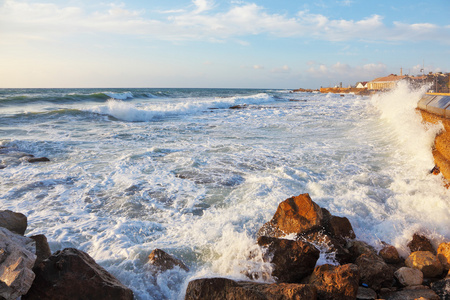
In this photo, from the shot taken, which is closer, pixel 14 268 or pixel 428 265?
pixel 14 268

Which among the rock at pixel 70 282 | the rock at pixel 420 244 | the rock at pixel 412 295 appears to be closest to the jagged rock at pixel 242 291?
the rock at pixel 70 282

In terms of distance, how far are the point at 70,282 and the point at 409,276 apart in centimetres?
306

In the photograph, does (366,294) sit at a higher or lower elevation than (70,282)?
lower

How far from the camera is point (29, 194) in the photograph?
18.4ft

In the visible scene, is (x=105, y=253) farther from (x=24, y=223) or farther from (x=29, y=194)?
(x=29, y=194)

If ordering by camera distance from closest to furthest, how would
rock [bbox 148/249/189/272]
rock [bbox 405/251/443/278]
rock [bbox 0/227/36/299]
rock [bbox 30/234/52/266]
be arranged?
rock [bbox 0/227/36/299], rock [bbox 30/234/52/266], rock [bbox 405/251/443/278], rock [bbox 148/249/189/272]

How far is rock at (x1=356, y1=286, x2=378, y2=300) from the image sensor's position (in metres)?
2.76

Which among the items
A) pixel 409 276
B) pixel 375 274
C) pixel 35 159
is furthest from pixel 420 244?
pixel 35 159

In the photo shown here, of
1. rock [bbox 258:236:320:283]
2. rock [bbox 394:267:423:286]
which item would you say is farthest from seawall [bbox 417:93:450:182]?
rock [bbox 258:236:320:283]

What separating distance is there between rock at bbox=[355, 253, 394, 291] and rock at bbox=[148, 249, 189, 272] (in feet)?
5.77

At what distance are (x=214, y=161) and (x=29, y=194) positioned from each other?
13.0ft

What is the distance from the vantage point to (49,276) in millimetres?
2535

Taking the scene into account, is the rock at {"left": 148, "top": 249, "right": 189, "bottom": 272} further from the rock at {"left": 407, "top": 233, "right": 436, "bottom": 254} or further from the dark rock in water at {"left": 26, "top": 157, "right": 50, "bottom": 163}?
the dark rock in water at {"left": 26, "top": 157, "right": 50, "bottom": 163}

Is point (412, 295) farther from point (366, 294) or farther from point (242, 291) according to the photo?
point (242, 291)
